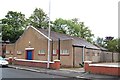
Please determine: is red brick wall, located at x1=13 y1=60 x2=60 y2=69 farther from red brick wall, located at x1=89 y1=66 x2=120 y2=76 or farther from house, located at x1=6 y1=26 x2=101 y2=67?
red brick wall, located at x1=89 y1=66 x2=120 y2=76

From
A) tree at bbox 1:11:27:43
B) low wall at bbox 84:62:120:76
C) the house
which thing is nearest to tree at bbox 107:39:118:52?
the house

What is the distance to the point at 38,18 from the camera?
64.4m

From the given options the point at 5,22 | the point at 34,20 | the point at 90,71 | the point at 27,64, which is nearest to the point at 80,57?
the point at 27,64

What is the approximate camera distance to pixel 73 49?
30.3 m

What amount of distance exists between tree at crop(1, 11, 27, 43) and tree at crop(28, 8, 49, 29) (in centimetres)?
342

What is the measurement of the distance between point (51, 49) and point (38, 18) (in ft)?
110

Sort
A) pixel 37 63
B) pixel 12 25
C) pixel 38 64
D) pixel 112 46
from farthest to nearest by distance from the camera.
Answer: pixel 112 46 → pixel 12 25 → pixel 37 63 → pixel 38 64

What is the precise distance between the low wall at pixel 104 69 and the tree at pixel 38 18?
134 ft

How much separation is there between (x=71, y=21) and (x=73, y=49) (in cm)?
3802

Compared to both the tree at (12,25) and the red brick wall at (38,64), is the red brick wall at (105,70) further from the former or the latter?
the tree at (12,25)

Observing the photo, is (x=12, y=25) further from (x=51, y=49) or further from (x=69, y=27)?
(x=51, y=49)

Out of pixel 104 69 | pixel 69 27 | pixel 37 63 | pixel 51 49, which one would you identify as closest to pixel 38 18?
pixel 69 27

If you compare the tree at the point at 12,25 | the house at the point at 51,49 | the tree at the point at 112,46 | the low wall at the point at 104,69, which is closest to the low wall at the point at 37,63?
the house at the point at 51,49

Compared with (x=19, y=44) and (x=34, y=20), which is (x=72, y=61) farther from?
(x=34, y=20)
